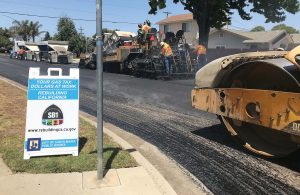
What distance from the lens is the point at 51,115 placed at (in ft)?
18.9

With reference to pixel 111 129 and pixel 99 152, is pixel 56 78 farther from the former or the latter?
pixel 111 129

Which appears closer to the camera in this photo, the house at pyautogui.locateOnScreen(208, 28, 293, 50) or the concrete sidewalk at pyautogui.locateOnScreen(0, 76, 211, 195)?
the concrete sidewalk at pyautogui.locateOnScreen(0, 76, 211, 195)

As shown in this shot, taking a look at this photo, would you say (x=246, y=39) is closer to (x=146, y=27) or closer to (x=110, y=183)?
(x=146, y=27)

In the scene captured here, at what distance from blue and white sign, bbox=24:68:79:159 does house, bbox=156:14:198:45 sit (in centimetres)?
5561

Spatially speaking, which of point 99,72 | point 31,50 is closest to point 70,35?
point 31,50

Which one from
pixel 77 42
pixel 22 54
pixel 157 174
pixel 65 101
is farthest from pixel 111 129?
pixel 77 42

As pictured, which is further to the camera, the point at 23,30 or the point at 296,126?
the point at 23,30

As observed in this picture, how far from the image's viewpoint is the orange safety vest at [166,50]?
18.4 meters

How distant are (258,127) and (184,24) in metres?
60.3

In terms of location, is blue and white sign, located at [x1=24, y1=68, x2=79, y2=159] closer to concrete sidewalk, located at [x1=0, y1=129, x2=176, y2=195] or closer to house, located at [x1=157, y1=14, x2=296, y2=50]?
concrete sidewalk, located at [x1=0, y1=129, x2=176, y2=195]

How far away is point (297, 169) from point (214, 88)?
70.7 inches

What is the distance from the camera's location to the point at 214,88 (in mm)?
6516

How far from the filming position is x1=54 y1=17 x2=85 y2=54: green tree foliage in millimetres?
67375

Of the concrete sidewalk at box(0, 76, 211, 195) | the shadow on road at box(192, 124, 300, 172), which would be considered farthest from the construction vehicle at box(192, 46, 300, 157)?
the concrete sidewalk at box(0, 76, 211, 195)
